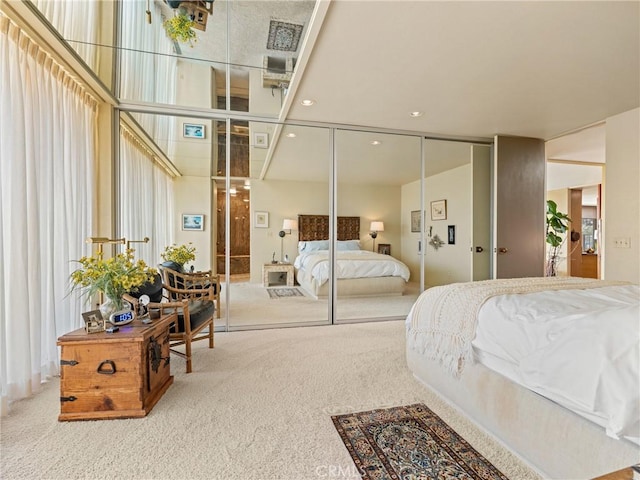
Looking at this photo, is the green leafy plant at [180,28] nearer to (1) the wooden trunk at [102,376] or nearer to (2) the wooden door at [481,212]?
(1) the wooden trunk at [102,376]

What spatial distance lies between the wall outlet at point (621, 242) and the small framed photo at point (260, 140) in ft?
14.7

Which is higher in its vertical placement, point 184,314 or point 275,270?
point 275,270

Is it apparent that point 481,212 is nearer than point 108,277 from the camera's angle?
No

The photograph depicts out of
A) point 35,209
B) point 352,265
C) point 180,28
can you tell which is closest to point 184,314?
point 35,209

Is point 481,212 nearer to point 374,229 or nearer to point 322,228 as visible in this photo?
point 374,229

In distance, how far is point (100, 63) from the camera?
300 centimetres

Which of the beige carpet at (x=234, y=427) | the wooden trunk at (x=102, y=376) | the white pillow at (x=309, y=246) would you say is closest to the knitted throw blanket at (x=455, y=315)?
the beige carpet at (x=234, y=427)

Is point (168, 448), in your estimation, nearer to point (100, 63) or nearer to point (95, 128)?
point (95, 128)

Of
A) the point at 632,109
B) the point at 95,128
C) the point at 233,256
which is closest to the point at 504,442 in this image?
the point at 233,256

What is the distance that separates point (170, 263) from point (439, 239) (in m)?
3.84

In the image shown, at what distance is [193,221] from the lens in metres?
3.88

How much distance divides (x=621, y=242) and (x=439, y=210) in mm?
2116

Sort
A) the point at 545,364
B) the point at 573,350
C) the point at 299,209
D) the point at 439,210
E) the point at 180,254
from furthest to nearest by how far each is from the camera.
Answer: the point at 439,210 < the point at 299,209 < the point at 180,254 < the point at 545,364 < the point at 573,350

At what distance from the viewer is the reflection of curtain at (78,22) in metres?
2.31
